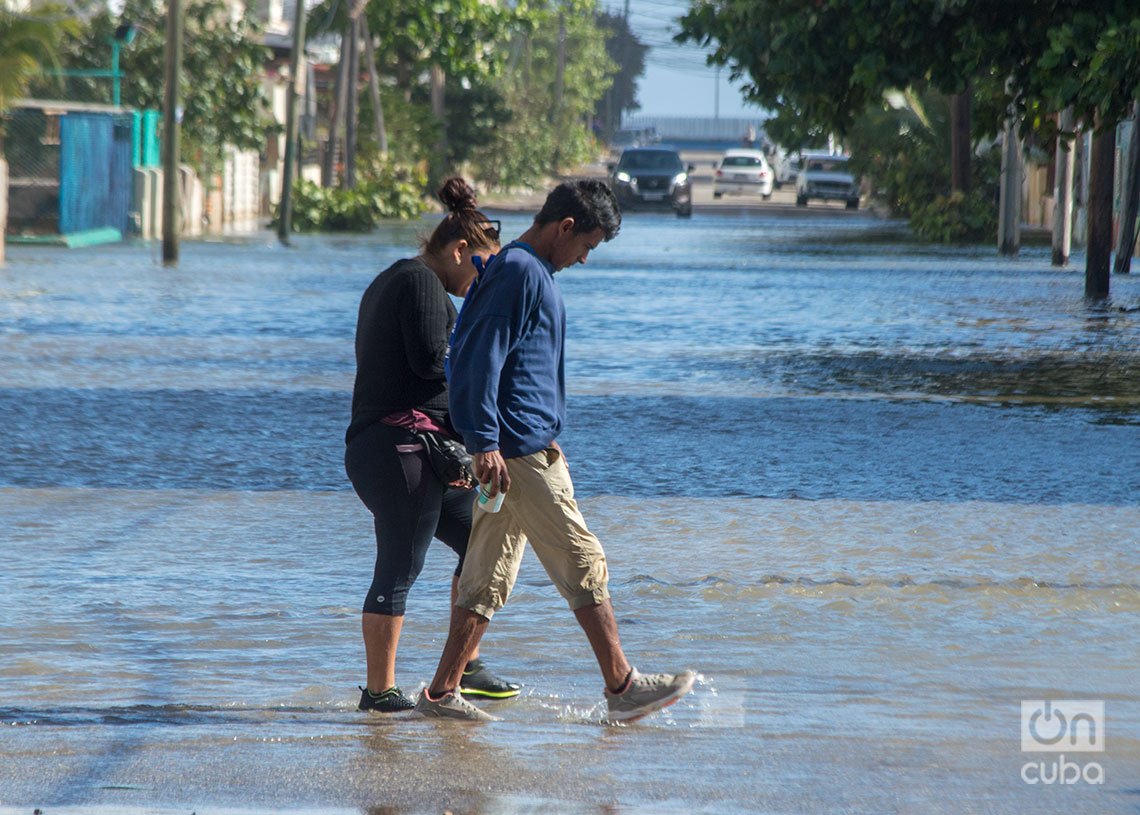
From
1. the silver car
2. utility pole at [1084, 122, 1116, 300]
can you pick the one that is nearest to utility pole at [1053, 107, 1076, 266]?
utility pole at [1084, 122, 1116, 300]

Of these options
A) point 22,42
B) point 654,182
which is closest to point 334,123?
point 654,182

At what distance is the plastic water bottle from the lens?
5430 millimetres

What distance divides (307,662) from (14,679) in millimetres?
904

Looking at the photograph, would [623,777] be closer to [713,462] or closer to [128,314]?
[713,462]

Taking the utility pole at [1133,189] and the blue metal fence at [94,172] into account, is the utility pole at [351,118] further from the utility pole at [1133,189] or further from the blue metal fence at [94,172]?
the utility pole at [1133,189]

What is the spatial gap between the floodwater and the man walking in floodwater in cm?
19

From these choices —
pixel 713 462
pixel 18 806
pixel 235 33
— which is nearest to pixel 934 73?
pixel 713 462

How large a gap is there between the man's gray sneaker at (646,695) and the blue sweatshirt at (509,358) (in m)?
0.74

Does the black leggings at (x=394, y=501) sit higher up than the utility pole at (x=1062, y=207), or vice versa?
the utility pole at (x=1062, y=207)

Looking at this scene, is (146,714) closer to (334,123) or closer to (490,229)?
(490,229)

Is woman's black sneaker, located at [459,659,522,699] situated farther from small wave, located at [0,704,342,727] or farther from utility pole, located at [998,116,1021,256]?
utility pole, located at [998,116,1021,256]

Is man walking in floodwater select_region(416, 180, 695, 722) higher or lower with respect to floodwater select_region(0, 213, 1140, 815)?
higher

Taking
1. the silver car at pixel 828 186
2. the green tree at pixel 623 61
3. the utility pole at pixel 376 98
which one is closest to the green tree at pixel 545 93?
the utility pole at pixel 376 98

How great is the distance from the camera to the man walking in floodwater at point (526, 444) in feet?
17.5
